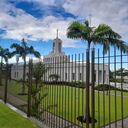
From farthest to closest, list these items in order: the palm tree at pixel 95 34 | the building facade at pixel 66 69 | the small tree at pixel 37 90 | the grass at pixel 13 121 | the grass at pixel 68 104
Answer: the palm tree at pixel 95 34
the small tree at pixel 37 90
the grass at pixel 13 121
the grass at pixel 68 104
the building facade at pixel 66 69

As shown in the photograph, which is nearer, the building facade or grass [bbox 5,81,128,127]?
the building facade

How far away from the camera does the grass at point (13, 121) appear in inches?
298

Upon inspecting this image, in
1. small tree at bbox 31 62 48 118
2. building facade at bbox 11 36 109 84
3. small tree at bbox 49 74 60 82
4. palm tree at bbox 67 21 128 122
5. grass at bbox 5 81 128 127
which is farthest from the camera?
palm tree at bbox 67 21 128 122

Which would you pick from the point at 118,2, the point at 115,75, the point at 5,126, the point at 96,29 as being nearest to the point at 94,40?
the point at 96,29

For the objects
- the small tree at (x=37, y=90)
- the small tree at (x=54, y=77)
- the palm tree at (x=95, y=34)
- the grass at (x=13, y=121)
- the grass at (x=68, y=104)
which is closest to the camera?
the grass at (x=68, y=104)

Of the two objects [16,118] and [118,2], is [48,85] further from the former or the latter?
[118,2]

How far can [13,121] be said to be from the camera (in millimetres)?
8094

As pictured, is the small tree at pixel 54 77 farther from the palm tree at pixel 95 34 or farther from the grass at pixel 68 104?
the palm tree at pixel 95 34

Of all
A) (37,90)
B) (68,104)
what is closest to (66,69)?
(68,104)

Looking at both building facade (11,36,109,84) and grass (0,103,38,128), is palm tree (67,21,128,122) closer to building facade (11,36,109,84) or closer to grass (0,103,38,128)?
grass (0,103,38,128)

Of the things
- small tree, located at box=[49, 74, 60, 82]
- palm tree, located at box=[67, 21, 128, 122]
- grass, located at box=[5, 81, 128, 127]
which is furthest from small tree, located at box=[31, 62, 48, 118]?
palm tree, located at box=[67, 21, 128, 122]

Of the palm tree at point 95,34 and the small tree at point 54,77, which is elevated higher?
the palm tree at point 95,34

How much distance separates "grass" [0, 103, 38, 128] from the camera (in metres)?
7.56

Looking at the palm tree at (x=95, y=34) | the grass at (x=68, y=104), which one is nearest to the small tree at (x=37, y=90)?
the grass at (x=68, y=104)
